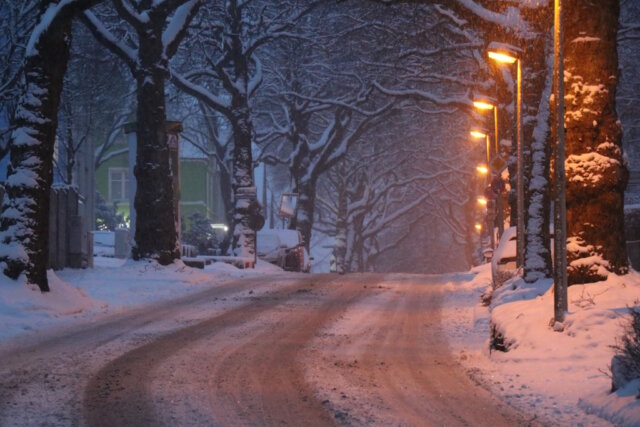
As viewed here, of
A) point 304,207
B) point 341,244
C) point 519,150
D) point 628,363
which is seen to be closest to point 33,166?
point 519,150

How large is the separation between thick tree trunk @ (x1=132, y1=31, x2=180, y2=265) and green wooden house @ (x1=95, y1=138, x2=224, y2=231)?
1852 inches


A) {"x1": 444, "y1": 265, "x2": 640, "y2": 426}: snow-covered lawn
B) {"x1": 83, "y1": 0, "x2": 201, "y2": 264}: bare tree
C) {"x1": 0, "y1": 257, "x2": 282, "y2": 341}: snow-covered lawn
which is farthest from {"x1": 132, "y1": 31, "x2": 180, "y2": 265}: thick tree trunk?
{"x1": 444, "y1": 265, "x2": 640, "y2": 426}: snow-covered lawn

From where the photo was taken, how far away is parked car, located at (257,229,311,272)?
1499 inches

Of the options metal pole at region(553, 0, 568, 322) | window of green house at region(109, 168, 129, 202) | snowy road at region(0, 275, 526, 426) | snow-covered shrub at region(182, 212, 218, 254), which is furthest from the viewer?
window of green house at region(109, 168, 129, 202)

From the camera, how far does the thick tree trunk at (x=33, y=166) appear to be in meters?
16.2

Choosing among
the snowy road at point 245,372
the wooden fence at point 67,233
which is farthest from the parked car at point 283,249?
the snowy road at point 245,372

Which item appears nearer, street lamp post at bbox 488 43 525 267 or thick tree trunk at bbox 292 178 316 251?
street lamp post at bbox 488 43 525 267

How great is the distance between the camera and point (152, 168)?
2434cm

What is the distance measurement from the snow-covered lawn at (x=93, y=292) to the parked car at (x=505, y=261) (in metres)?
6.68

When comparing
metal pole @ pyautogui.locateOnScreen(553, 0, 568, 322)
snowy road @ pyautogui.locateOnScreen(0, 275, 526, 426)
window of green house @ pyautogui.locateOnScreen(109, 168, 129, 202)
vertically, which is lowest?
snowy road @ pyautogui.locateOnScreen(0, 275, 526, 426)

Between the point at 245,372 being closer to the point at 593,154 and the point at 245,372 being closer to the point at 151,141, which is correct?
the point at 593,154

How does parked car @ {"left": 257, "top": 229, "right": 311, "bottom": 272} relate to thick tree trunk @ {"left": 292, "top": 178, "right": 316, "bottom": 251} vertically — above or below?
below

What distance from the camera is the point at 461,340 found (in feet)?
44.1

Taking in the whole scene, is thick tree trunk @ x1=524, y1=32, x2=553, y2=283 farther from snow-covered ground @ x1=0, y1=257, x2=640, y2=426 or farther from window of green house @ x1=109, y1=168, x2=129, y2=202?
window of green house @ x1=109, y1=168, x2=129, y2=202
